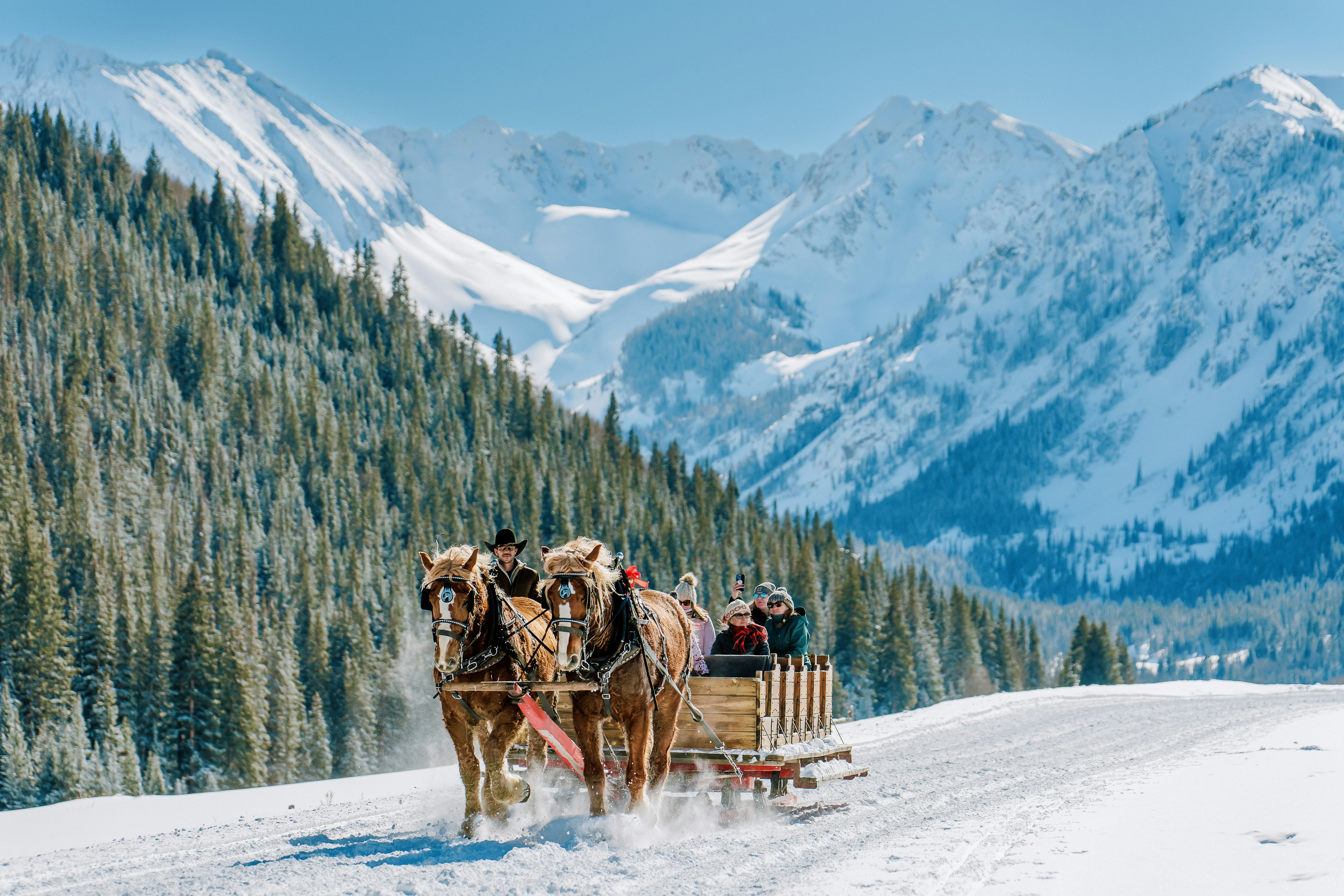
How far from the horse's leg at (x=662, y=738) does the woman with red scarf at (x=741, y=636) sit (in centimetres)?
277

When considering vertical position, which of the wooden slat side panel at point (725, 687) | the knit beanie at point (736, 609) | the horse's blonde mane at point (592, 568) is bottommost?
the wooden slat side panel at point (725, 687)

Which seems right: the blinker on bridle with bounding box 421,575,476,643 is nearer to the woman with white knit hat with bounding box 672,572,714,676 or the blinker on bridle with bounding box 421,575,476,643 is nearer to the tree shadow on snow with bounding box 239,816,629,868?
the tree shadow on snow with bounding box 239,816,629,868

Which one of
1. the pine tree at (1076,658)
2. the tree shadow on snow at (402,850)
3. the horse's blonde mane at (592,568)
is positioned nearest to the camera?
the tree shadow on snow at (402,850)

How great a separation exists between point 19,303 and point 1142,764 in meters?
158

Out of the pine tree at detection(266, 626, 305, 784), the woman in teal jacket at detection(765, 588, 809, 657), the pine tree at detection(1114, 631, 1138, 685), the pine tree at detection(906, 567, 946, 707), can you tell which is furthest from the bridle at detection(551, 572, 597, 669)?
the pine tree at detection(1114, 631, 1138, 685)

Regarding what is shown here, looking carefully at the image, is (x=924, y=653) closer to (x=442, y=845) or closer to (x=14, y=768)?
(x=14, y=768)

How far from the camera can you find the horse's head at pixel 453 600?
1388 cm

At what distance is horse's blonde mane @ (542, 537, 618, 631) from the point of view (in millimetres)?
14039

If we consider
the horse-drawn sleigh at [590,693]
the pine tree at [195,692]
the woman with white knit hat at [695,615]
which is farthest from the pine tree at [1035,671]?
the horse-drawn sleigh at [590,693]

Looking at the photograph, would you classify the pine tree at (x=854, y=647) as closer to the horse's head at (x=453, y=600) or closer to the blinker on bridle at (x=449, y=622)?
the horse's head at (x=453, y=600)

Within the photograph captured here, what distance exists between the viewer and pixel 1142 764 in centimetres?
2308

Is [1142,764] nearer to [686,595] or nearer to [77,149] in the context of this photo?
[686,595]

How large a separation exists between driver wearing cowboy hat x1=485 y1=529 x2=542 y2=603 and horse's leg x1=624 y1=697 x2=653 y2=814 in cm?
232

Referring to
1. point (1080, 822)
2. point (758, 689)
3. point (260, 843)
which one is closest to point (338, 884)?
point (260, 843)
